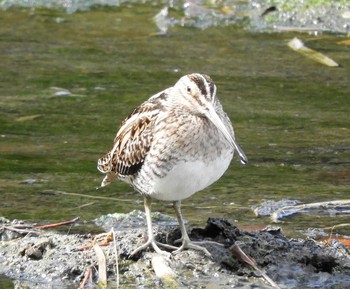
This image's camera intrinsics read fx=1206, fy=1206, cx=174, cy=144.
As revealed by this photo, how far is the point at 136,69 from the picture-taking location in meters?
11.5

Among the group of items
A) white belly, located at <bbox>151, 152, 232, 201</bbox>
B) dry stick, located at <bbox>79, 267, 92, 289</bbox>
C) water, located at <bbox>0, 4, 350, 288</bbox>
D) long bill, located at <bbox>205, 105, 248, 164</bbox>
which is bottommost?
water, located at <bbox>0, 4, 350, 288</bbox>

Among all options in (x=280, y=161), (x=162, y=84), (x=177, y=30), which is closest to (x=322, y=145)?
(x=280, y=161)

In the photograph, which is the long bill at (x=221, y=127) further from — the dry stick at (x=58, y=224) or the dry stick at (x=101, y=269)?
the dry stick at (x=58, y=224)

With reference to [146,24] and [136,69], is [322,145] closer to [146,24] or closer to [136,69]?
[136,69]

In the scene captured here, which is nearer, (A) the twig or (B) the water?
(A) the twig

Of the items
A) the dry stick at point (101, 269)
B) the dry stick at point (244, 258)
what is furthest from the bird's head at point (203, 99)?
the dry stick at point (101, 269)

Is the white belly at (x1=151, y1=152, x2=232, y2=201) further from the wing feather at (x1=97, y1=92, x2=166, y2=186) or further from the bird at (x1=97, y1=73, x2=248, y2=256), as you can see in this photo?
the wing feather at (x1=97, y1=92, x2=166, y2=186)

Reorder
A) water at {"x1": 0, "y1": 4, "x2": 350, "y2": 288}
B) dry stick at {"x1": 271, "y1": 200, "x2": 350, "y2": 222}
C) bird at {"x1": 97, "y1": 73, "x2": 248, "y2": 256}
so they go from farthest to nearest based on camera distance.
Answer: water at {"x1": 0, "y1": 4, "x2": 350, "y2": 288} → dry stick at {"x1": 271, "y1": 200, "x2": 350, "y2": 222} → bird at {"x1": 97, "y1": 73, "x2": 248, "y2": 256}

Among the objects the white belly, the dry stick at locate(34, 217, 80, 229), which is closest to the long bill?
the white belly

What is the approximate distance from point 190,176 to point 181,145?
0.56 ft

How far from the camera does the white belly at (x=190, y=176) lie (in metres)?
6.14

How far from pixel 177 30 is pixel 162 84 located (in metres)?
2.57

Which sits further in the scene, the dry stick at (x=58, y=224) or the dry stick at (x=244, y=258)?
the dry stick at (x=58, y=224)

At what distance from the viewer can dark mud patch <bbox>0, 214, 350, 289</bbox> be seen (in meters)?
6.40
